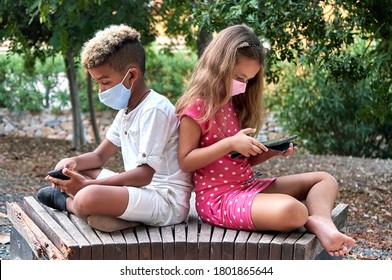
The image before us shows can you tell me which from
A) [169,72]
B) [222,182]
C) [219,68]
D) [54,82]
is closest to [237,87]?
[219,68]

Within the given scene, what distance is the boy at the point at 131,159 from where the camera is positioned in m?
3.29

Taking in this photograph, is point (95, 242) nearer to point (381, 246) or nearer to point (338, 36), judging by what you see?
point (381, 246)

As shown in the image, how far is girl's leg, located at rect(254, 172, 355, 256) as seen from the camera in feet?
10.5

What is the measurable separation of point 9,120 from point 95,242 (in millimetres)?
9568

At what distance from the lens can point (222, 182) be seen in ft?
11.5

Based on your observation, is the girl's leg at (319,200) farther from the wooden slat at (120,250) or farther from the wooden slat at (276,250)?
the wooden slat at (120,250)

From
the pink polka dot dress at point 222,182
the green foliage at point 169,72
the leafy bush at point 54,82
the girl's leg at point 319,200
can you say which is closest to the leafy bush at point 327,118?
the green foliage at point 169,72

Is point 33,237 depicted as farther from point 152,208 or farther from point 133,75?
point 133,75

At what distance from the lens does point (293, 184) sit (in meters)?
3.67

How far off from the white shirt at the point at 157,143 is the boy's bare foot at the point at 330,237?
0.60 metres

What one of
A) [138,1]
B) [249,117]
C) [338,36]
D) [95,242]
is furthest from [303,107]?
[95,242]

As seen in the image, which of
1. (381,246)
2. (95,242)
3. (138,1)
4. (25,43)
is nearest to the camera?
(95,242)

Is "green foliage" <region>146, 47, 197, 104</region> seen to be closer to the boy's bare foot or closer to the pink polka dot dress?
the pink polka dot dress

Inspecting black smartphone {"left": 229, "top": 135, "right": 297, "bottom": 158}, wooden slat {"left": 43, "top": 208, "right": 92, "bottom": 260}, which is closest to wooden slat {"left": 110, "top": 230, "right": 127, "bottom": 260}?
wooden slat {"left": 43, "top": 208, "right": 92, "bottom": 260}
